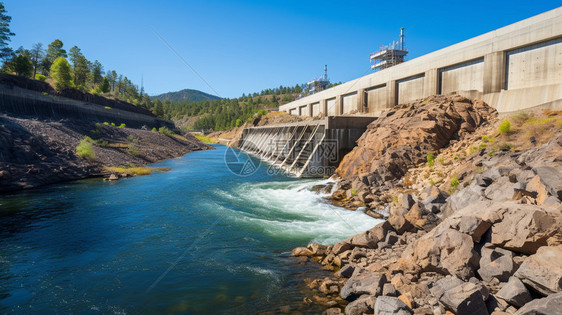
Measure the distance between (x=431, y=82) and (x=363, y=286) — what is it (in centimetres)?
2635

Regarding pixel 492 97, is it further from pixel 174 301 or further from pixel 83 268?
pixel 83 268

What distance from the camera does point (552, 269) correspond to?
220 inches

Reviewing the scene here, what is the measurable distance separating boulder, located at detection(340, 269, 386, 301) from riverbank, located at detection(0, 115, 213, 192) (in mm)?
25475

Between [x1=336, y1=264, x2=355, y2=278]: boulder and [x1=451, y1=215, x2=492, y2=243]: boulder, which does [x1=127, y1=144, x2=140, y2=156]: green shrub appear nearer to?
[x1=336, y1=264, x2=355, y2=278]: boulder

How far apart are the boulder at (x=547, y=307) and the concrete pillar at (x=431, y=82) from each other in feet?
85.7

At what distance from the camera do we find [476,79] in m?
24.0

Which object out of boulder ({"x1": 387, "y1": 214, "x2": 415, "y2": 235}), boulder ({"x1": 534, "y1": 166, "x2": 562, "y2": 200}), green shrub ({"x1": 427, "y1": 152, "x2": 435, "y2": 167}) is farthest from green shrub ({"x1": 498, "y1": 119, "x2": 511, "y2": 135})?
boulder ({"x1": 387, "y1": 214, "x2": 415, "y2": 235})

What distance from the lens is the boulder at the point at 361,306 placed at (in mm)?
6820

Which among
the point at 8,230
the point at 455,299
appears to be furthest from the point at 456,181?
the point at 8,230

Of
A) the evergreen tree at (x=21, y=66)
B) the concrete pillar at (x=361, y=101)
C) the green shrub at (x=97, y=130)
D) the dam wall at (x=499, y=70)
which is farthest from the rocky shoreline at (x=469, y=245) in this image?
the evergreen tree at (x=21, y=66)

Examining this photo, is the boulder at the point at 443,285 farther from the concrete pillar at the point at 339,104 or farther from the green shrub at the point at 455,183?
the concrete pillar at the point at 339,104

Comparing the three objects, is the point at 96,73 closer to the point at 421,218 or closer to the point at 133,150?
the point at 133,150

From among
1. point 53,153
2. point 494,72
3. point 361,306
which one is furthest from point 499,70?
point 53,153

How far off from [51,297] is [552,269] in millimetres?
12189
